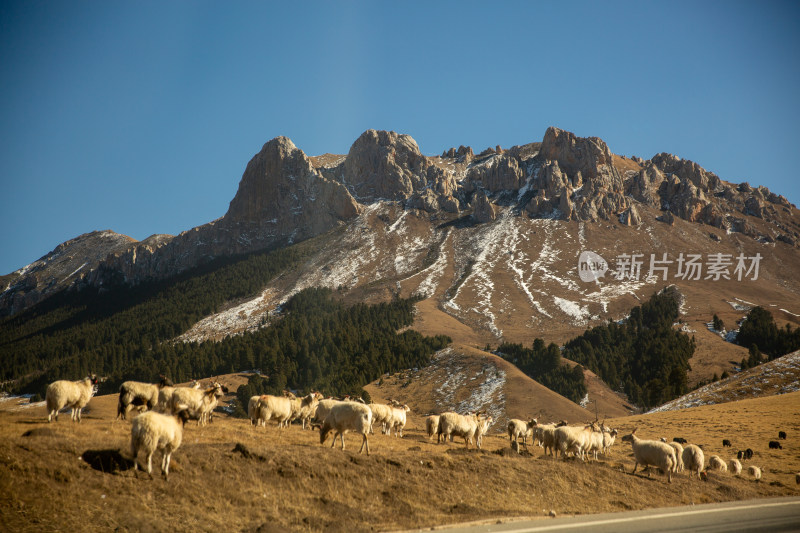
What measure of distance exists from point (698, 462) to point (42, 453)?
3293cm

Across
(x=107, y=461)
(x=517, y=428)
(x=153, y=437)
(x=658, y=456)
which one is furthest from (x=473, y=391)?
(x=153, y=437)

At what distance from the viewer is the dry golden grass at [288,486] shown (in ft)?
46.1

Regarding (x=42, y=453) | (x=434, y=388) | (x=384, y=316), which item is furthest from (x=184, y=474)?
(x=384, y=316)

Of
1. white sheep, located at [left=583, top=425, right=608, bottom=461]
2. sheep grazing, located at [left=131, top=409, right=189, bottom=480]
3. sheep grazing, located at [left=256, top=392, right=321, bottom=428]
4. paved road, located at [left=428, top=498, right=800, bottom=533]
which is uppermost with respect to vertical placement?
sheep grazing, located at [left=131, top=409, right=189, bottom=480]

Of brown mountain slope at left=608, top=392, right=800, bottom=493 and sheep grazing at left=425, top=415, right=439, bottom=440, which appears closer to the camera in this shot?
sheep grazing at left=425, top=415, right=439, bottom=440

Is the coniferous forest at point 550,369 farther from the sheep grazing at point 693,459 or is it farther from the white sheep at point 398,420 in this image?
the white sheep at point 398,420

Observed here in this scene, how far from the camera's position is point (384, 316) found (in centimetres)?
15788

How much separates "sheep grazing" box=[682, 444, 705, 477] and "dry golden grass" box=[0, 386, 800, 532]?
930 millimetres

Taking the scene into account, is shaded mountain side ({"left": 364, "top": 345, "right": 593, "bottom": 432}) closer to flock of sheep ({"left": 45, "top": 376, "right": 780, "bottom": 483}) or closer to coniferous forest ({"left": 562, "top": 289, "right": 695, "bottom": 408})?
coniferous forest ({"left": 562, "top": 289, "right": 695, "bottom": 408})

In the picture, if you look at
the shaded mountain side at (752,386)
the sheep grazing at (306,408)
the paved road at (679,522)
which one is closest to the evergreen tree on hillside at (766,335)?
the shaded mountain side at (752,386)

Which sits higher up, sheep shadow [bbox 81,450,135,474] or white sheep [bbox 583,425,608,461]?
sheep shadow [bbox 81,450,135,474]

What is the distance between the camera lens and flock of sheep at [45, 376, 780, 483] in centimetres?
1584

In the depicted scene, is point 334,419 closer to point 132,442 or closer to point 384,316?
point 132,442

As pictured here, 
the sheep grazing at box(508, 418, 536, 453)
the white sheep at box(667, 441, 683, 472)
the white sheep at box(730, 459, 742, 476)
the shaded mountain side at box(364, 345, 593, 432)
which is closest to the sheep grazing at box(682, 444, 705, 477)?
the white sheep at box(667, 441, 683, 472)
